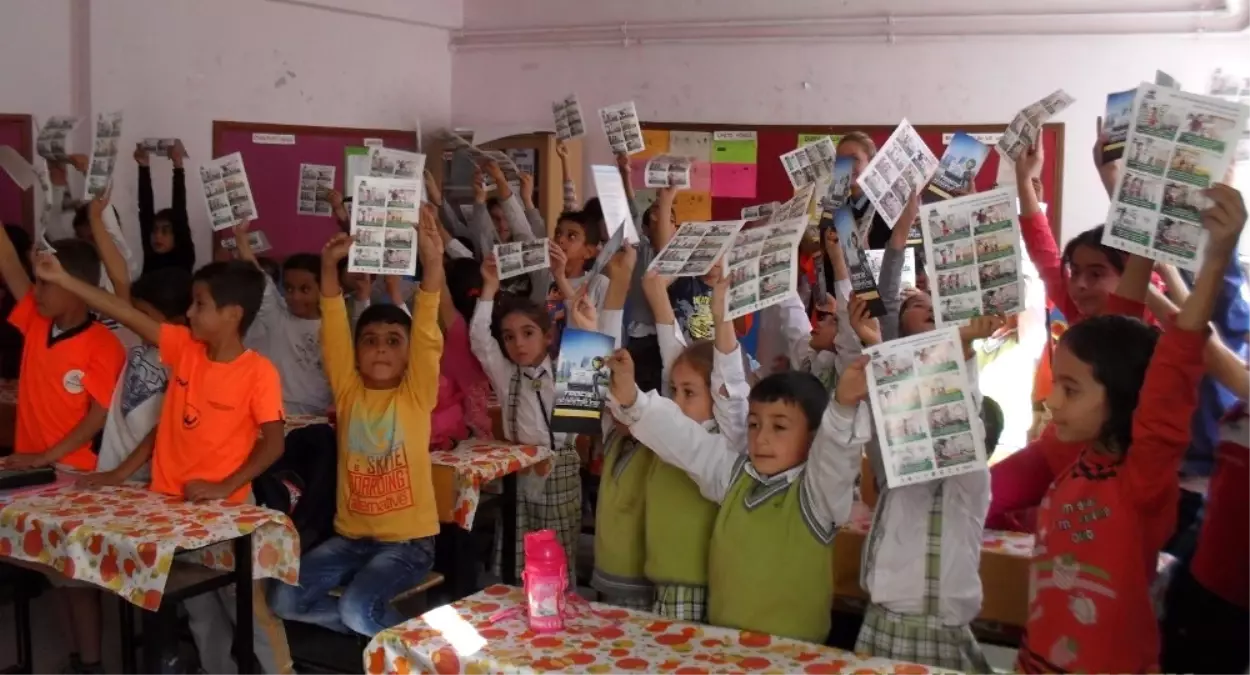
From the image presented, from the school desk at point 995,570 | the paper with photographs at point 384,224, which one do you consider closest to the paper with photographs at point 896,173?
the school desk at point 995,570

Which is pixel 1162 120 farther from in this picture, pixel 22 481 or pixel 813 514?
pixel 22 481

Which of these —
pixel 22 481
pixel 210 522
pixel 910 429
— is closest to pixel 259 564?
pixel 210 522

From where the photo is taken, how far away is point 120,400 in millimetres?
3197

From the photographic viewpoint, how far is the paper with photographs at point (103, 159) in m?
4.00

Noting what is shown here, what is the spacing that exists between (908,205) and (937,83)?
2.79 meters

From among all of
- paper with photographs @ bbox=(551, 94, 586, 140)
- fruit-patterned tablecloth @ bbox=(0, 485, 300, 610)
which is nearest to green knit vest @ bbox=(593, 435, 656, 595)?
fruit-patterned tablecloth @ bbox=(0, 485, 300, 610)

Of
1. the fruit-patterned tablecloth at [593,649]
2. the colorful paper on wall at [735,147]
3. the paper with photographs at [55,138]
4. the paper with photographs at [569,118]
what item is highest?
the colorful paper on wall at [735,147]

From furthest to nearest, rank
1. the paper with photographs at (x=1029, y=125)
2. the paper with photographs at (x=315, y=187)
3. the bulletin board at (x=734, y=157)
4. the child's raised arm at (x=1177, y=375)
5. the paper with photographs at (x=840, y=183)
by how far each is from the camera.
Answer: the bulletin board at (x=734, y=157), the paper with photographs at (x=315, y=187), the paper with photographs at (x=840, y=183), the paper with photographs at (x=1029, y=125), the child's raised arm at (x=1177, y=375)

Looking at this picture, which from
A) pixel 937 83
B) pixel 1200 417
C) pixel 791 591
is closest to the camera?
pixel 791 591

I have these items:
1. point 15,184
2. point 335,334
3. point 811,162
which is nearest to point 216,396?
point 335,334

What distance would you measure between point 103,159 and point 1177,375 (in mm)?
3759

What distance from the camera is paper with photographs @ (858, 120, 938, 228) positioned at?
9.49 feet

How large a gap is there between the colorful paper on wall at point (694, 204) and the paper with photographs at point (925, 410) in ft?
14.6

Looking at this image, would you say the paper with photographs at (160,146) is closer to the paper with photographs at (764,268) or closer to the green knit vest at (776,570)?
the paper with photographs at (764,268)
